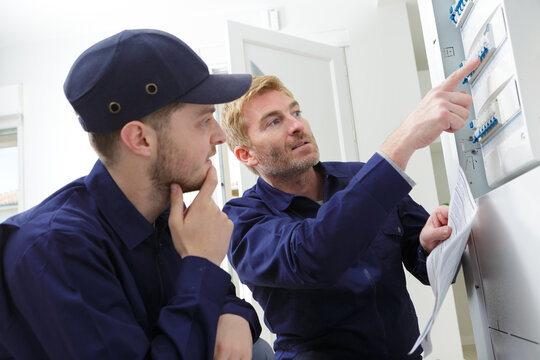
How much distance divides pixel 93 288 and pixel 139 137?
28 cm

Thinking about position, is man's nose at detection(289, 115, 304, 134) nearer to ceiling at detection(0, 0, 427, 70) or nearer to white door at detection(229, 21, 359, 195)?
white door at detection(229, 21, 359, 195)

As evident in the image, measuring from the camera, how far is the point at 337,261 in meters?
0.90

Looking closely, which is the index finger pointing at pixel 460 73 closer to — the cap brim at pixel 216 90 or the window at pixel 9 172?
the cap brim at pixel 216 90

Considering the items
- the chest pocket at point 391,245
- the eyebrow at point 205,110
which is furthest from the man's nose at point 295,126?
the eyebrow at point 205,110

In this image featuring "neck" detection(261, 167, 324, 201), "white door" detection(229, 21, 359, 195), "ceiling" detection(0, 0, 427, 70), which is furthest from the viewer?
"ceiling" detection(0, 0, 427, 70)

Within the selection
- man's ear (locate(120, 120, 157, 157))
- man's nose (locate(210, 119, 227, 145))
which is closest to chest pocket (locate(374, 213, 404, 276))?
man's nose (locate(210, 119, 227, 145))

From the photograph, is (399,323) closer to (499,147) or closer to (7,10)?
(499,147)

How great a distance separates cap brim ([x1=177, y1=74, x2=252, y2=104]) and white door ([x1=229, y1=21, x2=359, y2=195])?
142 centimetres

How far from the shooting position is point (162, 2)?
349cm

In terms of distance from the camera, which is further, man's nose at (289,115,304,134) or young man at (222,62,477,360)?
man's nose at (289,115,304,134)

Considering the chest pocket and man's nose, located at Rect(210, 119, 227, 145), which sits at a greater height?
man's nose, located at Rect(210, 119, 227, 145)

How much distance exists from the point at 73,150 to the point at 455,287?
12.2 feet

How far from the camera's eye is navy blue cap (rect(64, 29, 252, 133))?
799 millimetres

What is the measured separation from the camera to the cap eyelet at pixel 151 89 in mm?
819
